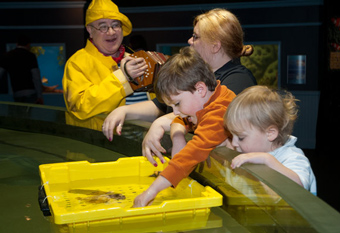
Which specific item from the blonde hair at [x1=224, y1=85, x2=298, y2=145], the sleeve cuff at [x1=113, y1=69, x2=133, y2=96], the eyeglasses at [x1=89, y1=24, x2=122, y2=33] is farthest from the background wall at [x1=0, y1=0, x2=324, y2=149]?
the blonde hair at [x1=224, y1=85, x2=298, y2=145]

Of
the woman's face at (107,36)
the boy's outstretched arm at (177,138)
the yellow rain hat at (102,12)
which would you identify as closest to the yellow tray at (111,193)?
the boy's outstretched arm at (177,138)

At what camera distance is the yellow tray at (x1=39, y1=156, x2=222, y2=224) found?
1.41 meters

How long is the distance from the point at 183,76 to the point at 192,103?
0.12m

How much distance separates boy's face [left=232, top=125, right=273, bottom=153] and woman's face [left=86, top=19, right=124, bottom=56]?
166 centimetres

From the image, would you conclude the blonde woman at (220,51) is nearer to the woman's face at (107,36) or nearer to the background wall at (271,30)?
the woman's face at (107,36)

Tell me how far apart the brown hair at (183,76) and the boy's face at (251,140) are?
30 centimetres

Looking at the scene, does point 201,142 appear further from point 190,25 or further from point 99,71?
point 190,25

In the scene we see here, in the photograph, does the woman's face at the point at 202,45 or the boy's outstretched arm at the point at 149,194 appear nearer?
the boy's outstretched arm at the point at 149,194

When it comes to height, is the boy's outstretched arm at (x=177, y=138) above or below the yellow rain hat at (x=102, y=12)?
below

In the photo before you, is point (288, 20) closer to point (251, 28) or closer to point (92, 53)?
point (251, 28)

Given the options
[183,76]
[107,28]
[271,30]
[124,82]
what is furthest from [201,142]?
[271,30]

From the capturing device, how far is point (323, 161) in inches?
308

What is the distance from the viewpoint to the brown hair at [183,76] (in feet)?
5.97

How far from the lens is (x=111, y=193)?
1.88 m
